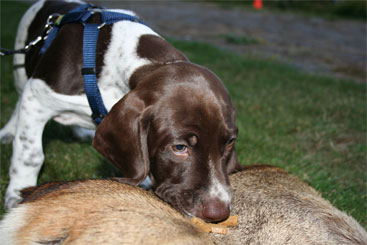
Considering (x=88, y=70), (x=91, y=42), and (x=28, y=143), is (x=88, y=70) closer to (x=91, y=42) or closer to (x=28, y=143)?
(x=91, y=42)

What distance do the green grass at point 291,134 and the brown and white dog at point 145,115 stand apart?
873 millimetres

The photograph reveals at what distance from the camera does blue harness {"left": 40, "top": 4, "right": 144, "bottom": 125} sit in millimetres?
3766

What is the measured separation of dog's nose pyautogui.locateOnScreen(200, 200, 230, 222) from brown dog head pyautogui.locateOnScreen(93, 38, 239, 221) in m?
0.13

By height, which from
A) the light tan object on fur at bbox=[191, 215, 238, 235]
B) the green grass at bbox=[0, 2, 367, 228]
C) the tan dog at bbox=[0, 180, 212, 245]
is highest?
the tan dog at bbox=[0, 180, 212, 245]

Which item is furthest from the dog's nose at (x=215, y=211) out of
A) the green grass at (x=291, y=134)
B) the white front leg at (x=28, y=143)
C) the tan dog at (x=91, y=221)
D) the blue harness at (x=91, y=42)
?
the white front leg at (x=28, y=143)

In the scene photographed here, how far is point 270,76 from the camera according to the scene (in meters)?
10.3

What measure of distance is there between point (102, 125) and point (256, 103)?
15.8ft

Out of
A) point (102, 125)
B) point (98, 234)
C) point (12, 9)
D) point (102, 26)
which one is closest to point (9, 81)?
point (102, 26)

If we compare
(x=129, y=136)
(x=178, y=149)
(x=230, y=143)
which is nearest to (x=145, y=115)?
(x=129, y=136)

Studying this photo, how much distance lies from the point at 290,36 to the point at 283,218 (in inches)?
669

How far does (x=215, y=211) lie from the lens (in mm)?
2709

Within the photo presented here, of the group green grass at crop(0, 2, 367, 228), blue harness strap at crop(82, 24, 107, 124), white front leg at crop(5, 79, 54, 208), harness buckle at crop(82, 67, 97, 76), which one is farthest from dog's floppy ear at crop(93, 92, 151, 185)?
green grass at crop(0, 2, 367, 228)

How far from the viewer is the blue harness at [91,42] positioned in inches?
148

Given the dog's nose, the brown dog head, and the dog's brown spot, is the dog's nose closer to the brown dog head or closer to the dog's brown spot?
the brown dog head
